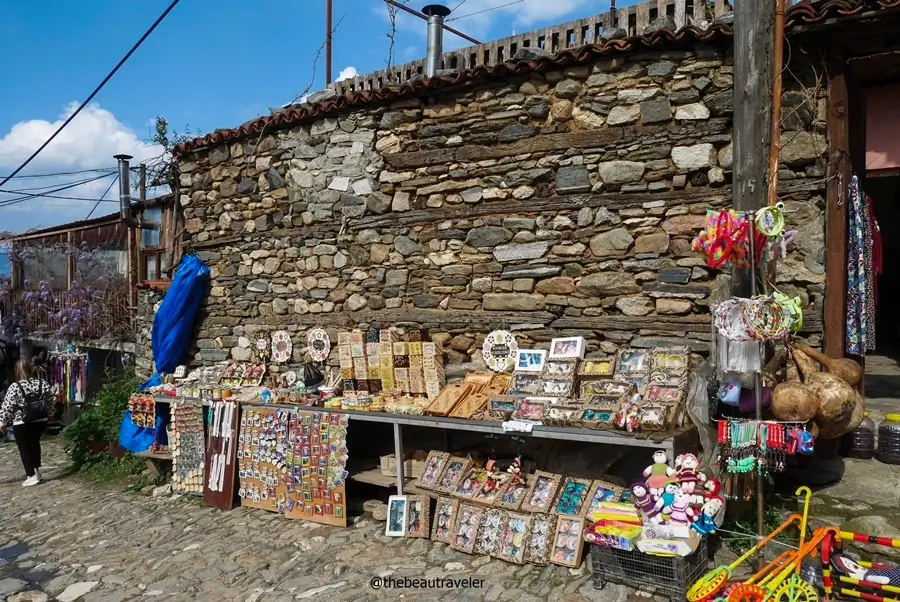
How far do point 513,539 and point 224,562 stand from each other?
233 centimetres

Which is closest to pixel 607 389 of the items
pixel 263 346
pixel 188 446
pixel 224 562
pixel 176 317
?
pixel 224 562

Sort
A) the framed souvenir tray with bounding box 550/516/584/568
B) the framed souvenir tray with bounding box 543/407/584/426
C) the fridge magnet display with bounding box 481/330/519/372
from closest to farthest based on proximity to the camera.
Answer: the framed souvenir tray with bounding box 550/516/584/568, the framed souvenir tray with bounding box 543/407/584/426, the fridge magnet display with bounding box 481/330/519/372

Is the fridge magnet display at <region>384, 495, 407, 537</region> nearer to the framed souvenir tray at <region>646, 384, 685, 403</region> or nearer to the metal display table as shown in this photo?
the metal display table

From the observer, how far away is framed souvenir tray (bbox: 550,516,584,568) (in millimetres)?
4352

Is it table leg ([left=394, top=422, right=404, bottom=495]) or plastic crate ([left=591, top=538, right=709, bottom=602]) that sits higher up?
table leg ([left=394, top=422, right=404, bottom=495])

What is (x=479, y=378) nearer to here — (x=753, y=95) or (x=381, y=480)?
(x=381, y=480)

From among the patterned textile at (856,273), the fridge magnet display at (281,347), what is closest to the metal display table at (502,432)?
the fridge magnet display at (281,347)

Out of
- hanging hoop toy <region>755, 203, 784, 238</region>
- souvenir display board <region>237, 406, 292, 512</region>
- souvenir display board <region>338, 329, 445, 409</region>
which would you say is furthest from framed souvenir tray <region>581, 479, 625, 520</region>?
souvenir display board <region>237, 406, 292, 512</region>

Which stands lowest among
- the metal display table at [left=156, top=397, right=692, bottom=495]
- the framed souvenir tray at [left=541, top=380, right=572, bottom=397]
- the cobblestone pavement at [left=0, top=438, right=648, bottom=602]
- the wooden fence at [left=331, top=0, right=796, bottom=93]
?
the cobblestone pavement at [left=0, top=438, right=648, bottom=602]

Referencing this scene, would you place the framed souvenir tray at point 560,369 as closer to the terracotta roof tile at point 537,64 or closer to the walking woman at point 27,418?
the terracotta roof tile at point 537,64

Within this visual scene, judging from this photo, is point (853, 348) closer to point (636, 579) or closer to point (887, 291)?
point (636, 579)

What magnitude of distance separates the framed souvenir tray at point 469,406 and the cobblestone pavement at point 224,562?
99 centimetres

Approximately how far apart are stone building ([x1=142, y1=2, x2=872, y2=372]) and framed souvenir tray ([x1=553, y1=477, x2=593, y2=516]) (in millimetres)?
1203

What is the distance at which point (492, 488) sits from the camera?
5.02 m
